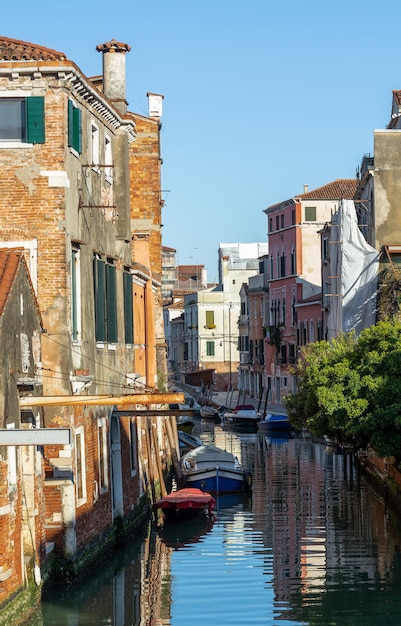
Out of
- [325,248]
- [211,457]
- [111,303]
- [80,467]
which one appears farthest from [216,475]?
[325,248]

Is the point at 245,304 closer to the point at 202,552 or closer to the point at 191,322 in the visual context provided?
the point at 191,322

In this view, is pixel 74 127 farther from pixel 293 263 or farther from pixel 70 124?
pixel 293 263

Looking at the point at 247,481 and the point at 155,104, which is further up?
the point at 155,104

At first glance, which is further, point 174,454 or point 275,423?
point 275,423

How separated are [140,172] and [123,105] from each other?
8.80 m

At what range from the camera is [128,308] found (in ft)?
86.9

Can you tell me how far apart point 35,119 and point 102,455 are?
650cm

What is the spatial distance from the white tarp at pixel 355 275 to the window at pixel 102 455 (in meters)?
17.6

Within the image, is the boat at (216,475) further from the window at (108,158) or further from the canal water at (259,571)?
the window at (108,158)

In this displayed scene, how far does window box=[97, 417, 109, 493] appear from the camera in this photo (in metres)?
22.3

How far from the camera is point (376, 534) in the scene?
980 inches

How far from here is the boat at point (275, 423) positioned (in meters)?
59.6

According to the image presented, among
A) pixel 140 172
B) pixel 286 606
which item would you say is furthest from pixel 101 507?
pixel 140 172

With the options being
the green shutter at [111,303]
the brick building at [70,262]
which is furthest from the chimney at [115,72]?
the green shutter at [111,303]
